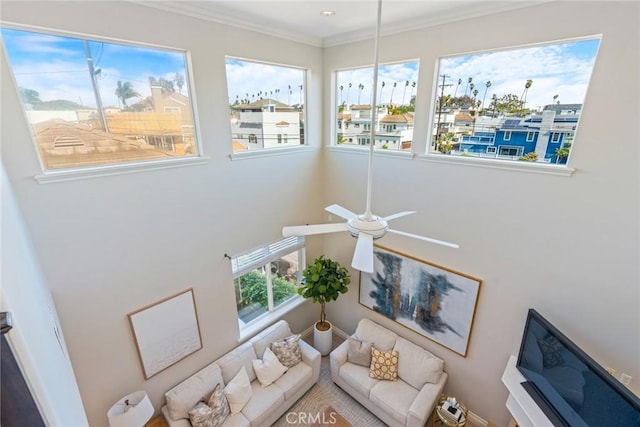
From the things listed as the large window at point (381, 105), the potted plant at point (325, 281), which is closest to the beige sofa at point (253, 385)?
the potted plant at point (325, 281)

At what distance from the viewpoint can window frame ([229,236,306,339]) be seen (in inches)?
169

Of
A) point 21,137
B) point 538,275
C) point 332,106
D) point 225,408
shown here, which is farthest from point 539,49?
point 225,408

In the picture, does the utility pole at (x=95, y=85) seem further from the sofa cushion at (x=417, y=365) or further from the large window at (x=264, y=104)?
the sofa cushion at (x=417, y=365)

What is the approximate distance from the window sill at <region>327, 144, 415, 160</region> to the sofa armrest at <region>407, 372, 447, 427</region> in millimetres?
3069

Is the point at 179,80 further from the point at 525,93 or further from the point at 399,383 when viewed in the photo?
the point at 399,383

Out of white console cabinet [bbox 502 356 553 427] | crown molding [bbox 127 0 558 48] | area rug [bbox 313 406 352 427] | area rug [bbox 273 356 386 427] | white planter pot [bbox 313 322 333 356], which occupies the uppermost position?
crown molding [bbox 127 0 558 48]

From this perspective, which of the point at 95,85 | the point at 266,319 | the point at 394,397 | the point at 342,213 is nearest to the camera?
the point at 342,213

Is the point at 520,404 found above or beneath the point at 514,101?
beneath

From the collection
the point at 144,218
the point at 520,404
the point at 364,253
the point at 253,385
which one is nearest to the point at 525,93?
the point at 364,253

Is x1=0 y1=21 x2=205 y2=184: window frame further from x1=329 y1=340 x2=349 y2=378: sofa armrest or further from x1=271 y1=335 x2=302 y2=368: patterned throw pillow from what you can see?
x1=329 y1=340 x2=349 y2=378: sofa armrest

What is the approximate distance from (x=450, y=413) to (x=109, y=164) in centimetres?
483

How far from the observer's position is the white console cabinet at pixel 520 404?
9.41ft

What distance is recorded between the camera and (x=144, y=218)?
3146 mm

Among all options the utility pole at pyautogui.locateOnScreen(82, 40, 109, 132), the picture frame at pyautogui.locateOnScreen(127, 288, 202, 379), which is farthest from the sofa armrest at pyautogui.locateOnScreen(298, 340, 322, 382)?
the utility pole at pyautogui.locateOnScreen(82, 40, 109, 132)
